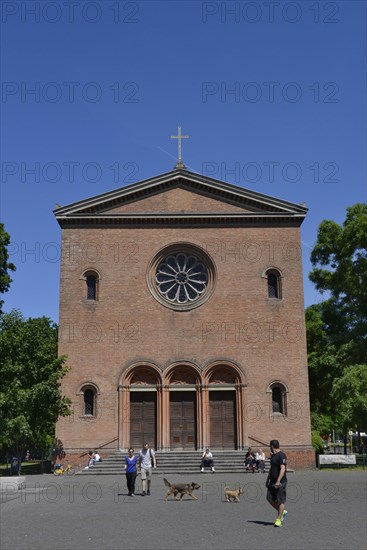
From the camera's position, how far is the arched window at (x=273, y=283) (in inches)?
1328

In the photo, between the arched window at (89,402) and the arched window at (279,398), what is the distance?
9114 mm

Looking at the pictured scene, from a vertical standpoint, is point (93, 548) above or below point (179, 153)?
Result: below

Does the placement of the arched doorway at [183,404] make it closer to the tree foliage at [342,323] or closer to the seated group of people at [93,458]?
the seated group of people at [93,458]

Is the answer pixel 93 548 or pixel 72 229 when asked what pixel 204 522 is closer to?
pixel 93 548

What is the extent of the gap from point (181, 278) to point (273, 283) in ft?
16.3

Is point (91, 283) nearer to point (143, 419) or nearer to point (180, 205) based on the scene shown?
point (180, 205)

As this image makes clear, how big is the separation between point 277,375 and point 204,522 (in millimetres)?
19241

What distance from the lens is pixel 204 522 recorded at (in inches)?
528

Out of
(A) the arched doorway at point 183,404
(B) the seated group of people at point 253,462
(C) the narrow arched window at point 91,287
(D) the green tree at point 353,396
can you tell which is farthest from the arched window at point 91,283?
(D) the green tree at point 353,396

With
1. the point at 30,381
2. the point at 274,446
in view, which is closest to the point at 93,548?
the point at 274,446

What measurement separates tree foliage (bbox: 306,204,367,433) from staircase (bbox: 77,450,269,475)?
532 centimetres

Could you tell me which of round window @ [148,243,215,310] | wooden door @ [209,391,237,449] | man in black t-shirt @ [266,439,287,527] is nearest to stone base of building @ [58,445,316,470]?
wooden door @ [209,391,237,449]

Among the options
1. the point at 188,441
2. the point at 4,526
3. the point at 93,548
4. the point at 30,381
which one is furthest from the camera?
the point at 188,441

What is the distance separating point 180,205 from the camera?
34.6 metres
